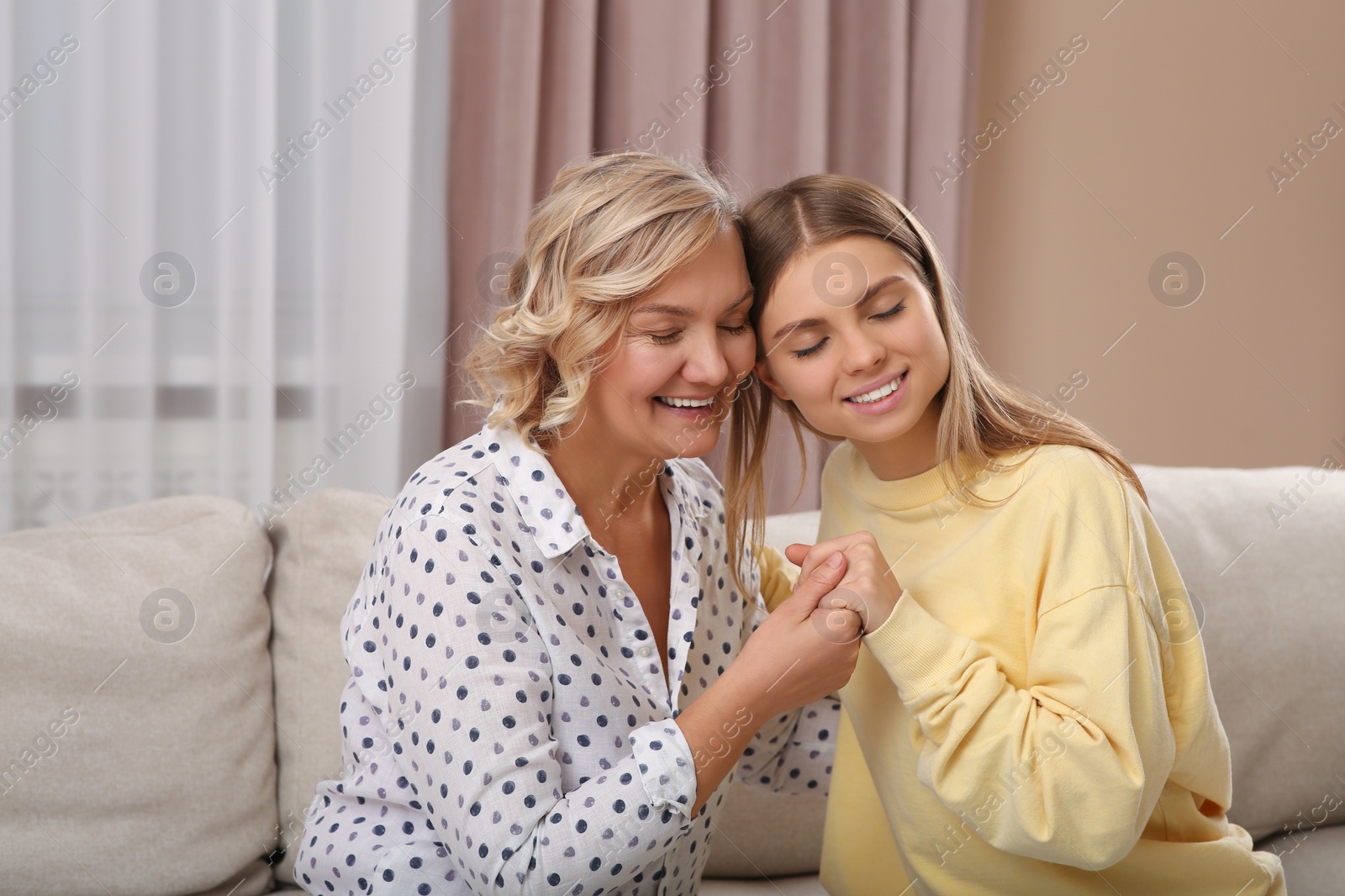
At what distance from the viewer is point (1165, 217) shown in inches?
114

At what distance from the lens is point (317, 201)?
2111mm

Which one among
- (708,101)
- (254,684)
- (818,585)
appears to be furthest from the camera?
(708,101)

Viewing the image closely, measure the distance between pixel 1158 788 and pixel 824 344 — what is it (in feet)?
1.90

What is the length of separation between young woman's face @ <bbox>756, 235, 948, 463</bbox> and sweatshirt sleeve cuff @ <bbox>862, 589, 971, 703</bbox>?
23 centimetres

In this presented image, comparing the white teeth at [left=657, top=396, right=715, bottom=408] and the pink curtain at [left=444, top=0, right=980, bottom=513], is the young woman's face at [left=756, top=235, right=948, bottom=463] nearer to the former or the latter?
the white teeth at [left=657, top=396, right=715, bottom=408]

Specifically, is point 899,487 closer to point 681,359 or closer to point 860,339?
point 860,339

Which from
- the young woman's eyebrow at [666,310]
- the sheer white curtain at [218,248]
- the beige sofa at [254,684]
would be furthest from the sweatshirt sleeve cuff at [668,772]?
the sheer white curtain at [218,248]

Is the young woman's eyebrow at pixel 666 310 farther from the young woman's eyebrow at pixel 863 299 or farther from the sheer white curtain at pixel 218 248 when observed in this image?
the sheer white curtain at pixel 218 248

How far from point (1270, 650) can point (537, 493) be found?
1254mm

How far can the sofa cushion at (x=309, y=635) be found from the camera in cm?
149

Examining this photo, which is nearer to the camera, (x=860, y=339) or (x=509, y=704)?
(x=509, y=704)

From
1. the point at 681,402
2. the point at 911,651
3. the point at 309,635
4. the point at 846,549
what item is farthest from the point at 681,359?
the point at 309,635

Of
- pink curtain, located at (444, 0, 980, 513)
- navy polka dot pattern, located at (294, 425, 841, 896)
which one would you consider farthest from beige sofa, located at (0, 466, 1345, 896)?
pink curtain, located at (444, 0, 980, 513)

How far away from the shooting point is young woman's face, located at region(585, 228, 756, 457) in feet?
3.79
